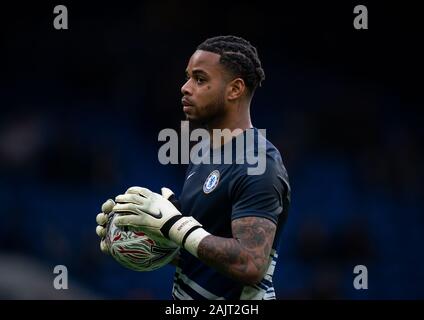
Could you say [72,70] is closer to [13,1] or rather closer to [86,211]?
[13,1]

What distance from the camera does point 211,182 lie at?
4.07 m

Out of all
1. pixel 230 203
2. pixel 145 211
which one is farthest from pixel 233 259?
pixel 145 211

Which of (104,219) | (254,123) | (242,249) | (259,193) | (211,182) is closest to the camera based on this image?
(242,249)

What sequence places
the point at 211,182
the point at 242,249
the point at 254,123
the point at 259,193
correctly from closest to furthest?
1. the point at 242,249
2. the point at 259,193
3. the point at 211,182
4. the point at 254,123

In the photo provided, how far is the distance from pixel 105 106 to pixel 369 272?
398 cm

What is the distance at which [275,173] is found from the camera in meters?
3.91

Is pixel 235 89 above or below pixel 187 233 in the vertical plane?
above

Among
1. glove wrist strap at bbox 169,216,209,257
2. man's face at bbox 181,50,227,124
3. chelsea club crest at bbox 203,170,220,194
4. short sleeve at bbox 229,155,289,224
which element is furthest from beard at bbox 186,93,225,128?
glove wrist strap at bbox 169,216,209,257

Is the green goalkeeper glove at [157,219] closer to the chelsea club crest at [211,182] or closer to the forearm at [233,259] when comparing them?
the forearm at [233,259]

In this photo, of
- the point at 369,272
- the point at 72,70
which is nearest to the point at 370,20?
the point at 369,272

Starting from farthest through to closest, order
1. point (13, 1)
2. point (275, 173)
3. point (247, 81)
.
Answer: point (13, 1)
point (247, 81)
point (275, 173)

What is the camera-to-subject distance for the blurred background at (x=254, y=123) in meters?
9.39

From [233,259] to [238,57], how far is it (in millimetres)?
1200

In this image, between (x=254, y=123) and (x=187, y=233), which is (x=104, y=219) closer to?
(x=187, y=233)
